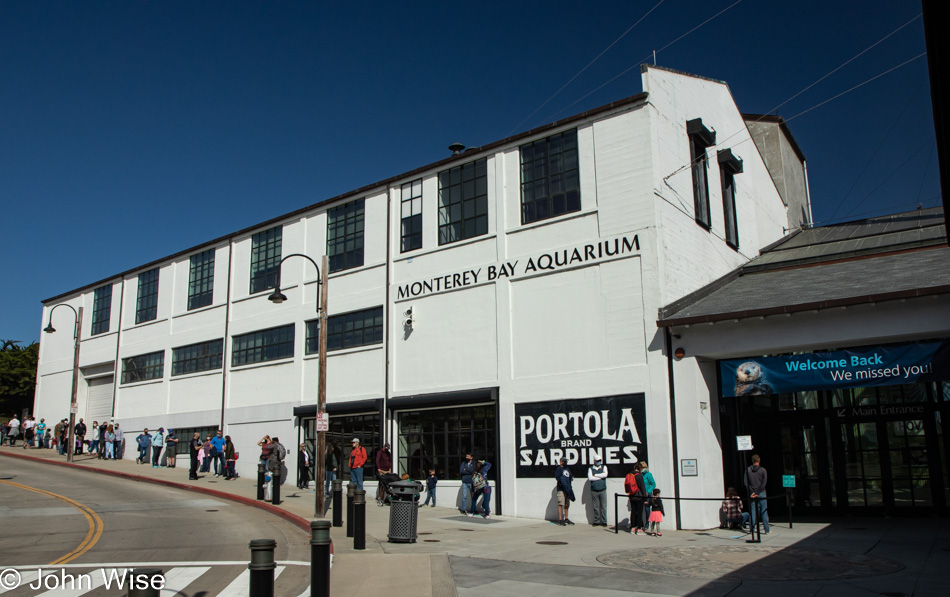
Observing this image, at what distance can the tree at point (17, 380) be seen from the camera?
152 feet

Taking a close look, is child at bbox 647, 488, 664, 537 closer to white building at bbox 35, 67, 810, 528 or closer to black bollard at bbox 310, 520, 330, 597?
white building at bbox 35, 67, 810, 528

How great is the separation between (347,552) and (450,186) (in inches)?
526

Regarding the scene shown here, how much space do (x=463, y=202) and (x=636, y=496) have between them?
1067 cm

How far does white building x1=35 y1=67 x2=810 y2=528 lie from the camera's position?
19.1 meters

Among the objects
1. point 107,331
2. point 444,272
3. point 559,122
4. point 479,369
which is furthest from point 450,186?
point 107,331

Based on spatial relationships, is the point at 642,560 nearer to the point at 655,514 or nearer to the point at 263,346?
the point at 655,514

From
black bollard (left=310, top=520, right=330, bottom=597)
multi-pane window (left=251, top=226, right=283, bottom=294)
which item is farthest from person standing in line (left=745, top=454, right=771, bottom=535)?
multi-pane window (left=251, top=226, right=283, bottom=294)

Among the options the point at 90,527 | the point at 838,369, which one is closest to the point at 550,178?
the point at 838,369

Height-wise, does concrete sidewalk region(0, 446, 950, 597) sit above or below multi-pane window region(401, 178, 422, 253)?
below

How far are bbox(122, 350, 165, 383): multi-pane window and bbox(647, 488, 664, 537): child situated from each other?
79.5 feet

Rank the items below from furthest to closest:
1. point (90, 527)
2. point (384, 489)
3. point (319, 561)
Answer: point (384, 489) → point (90, 527) → point (319, 561)

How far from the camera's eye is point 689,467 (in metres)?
17.7

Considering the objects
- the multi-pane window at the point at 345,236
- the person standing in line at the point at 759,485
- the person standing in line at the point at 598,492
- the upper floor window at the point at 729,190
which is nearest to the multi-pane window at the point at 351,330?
the multi-pane window at the point at 345,236

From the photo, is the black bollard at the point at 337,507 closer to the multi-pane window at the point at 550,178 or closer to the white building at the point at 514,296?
the white building at the point at 514,296
